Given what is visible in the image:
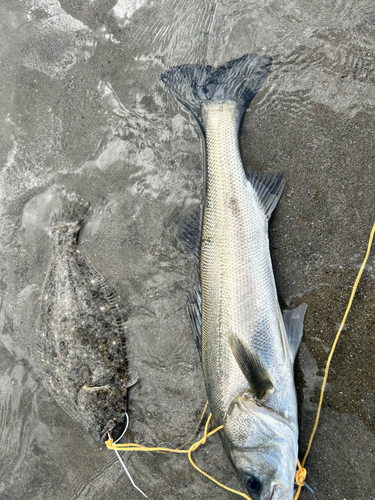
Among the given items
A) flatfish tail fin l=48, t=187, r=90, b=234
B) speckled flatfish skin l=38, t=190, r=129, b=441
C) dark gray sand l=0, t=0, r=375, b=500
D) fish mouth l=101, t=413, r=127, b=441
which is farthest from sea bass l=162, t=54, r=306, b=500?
flatfish tail fin l=48, t=187, r=90, b=234

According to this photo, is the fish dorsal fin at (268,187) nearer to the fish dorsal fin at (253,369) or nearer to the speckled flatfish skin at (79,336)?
the fish dorsal fin at (253,369)

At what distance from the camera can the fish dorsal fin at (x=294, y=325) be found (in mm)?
2995

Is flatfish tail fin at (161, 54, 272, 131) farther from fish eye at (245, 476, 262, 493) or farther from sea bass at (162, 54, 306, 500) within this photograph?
fish eye at (245, 476, 262, 493)

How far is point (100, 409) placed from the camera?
3301 millimetres

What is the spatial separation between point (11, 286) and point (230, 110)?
2739 mm

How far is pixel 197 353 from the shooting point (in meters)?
3.37

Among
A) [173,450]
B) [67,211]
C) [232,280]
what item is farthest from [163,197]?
[173,450]

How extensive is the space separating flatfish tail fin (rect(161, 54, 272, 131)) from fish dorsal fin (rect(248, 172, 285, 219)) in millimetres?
566

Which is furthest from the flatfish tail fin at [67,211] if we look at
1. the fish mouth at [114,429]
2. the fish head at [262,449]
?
the fish head at [262,449]

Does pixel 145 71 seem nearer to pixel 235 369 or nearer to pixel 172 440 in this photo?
pixel 235 369

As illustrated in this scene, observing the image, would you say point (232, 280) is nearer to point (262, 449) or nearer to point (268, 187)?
Result: point (268, 187)

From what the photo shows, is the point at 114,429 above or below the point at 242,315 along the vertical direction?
below

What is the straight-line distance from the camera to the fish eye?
2609 mm

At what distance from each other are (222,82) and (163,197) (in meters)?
1.15
